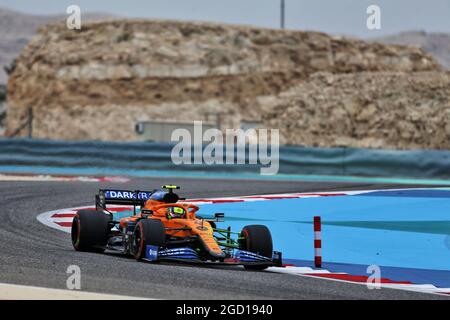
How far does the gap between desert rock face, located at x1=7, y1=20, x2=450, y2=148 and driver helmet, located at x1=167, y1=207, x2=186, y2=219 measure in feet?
124

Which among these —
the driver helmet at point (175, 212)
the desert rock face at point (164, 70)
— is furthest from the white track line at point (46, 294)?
the desert rock face at point (164, 70)

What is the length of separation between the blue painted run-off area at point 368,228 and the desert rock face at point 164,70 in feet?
95.5

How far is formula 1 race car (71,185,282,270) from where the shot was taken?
37.1 feet

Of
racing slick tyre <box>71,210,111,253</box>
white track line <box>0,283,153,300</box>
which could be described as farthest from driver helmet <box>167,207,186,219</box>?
white track line <box>0,283,153,300</box>

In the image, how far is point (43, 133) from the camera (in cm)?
5288

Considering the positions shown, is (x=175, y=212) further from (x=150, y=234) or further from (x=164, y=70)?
(x=164, y=70)

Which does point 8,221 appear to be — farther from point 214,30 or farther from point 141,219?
point 214,30

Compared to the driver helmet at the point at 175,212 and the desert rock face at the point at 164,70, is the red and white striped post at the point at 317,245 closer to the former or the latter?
the driver helmet at the point at 175,212

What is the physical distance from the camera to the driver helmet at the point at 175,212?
12.0 metres

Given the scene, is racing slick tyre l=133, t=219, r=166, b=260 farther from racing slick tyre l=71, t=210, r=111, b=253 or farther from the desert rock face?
the desert rock face

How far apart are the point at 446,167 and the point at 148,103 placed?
87.4 ft

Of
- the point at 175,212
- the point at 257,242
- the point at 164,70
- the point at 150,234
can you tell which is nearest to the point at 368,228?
the point at 257,242
